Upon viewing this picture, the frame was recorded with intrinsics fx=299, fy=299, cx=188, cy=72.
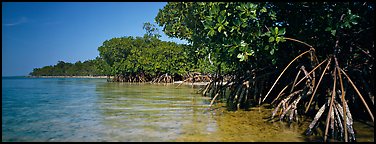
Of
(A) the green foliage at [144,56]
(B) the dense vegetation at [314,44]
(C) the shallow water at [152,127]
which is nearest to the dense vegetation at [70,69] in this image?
(A) the green foliage at [144,56]

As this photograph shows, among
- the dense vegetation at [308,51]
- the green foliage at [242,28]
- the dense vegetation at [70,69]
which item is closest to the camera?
the dense vegetation at [308,51]

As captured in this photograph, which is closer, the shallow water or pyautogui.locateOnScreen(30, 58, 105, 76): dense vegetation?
the shallow water

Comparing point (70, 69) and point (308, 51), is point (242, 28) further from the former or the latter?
point (70, 69)

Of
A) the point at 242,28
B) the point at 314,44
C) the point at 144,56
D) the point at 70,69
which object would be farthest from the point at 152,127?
the point at 70,69

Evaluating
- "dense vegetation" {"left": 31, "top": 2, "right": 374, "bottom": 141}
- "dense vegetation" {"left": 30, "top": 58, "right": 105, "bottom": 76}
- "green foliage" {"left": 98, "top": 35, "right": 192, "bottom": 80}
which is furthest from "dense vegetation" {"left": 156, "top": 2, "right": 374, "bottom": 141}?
"dense vegetation" {"left": 30, "top": 58, "right": 105, "bottom": 76}

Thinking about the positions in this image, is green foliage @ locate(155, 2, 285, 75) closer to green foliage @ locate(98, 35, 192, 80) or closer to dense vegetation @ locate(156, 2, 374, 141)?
dense vegetation @ locate(156, 2, 374, 141)

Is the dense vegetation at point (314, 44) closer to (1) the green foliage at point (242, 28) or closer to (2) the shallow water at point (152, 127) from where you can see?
(1) the green foliage at point (242, 28)

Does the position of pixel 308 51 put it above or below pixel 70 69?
below

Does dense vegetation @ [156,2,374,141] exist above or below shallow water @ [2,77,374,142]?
above

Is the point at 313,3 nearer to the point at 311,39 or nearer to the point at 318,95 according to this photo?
the point at 311,39

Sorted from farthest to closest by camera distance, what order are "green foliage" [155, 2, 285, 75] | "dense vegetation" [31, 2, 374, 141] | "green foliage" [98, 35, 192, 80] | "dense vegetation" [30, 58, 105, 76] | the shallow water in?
"dense vegetation" [30, 58, 105, 76]
"green foliage" [98, 35, 192, 80]
"green foliage" [155, 2, 285, 75]
"dense vegetation" [31, 2, 374, 141]
the shallow water

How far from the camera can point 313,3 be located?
5203 millimetres

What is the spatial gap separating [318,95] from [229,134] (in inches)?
88.9

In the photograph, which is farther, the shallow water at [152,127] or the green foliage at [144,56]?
the green foliage at [144,56]
